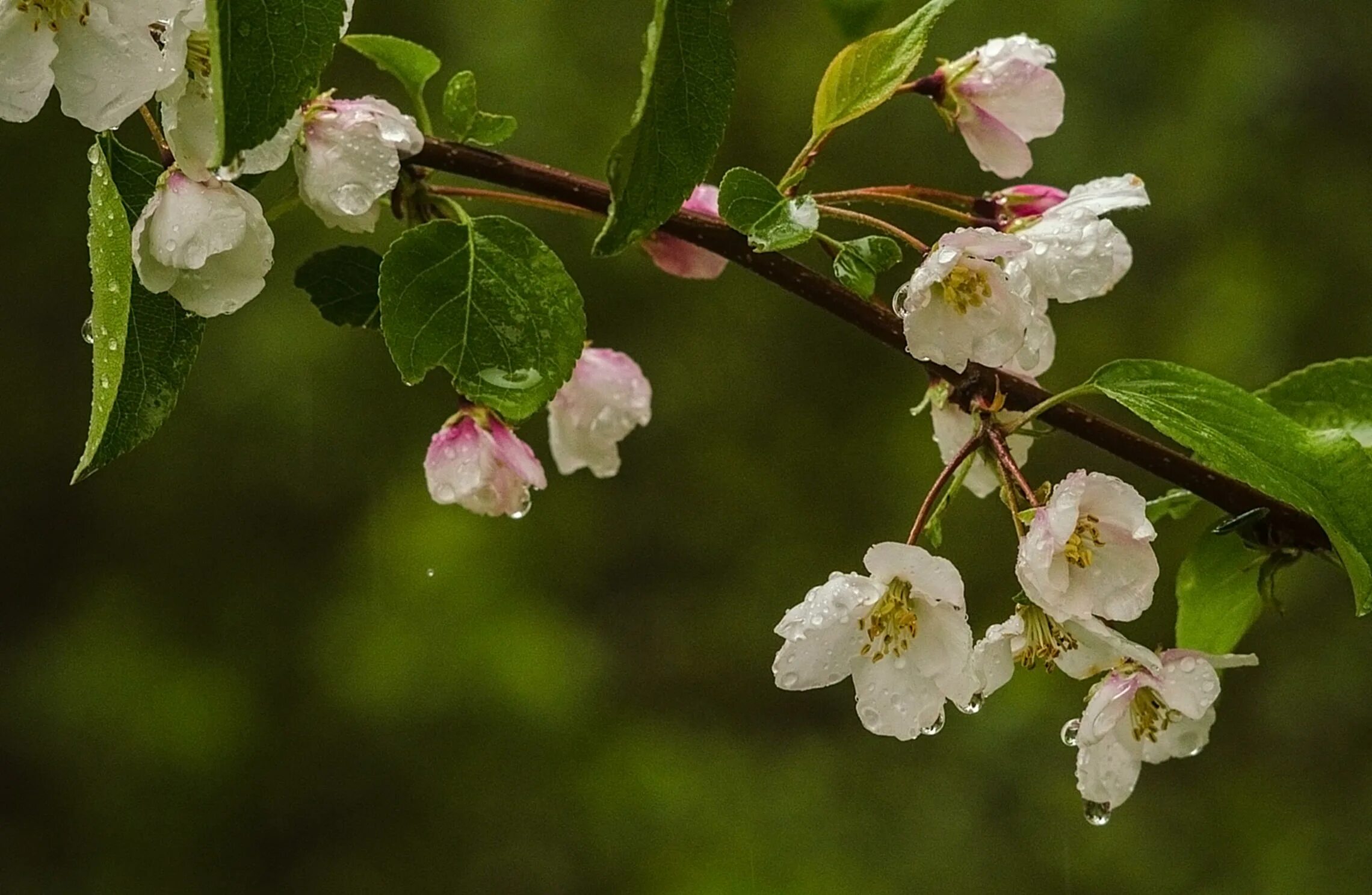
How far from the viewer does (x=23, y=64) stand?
1.64 ft

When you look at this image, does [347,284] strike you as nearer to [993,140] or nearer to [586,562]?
[993,140]

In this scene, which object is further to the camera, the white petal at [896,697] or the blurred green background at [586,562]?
the blurred green background at [586,562]

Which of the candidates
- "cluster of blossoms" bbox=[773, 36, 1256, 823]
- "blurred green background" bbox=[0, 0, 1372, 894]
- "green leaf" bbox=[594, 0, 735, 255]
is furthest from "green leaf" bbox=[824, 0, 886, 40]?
"blurred green background" bbox=[0, 0, 1372, 894]

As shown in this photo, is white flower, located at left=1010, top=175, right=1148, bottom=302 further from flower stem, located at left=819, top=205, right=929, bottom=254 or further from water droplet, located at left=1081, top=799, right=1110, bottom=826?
water droplet, located at left=1081, top=799, right=1110, bottom=826

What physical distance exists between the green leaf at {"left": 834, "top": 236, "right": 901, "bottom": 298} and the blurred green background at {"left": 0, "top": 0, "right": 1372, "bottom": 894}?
7.63ft

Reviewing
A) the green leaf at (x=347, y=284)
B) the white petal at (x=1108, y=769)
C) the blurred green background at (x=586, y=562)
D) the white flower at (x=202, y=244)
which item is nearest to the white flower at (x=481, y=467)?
the green leaf at (x=347, y=284)

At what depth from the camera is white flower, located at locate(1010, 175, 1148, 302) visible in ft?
1.88

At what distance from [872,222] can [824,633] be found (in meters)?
0.16

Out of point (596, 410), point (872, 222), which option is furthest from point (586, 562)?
point (872, 222)

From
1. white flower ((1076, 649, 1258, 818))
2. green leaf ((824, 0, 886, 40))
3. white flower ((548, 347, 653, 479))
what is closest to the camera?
green leaf ((824, 0, 886, 40))

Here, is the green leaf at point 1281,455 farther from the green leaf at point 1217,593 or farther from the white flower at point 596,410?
the white flower at point 596,410

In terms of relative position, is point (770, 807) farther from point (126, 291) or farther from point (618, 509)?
point (126, 291)

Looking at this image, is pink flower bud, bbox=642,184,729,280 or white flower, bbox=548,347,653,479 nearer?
pink flower bud, bbox=642,184,729,280

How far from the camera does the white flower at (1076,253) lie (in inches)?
22.6
